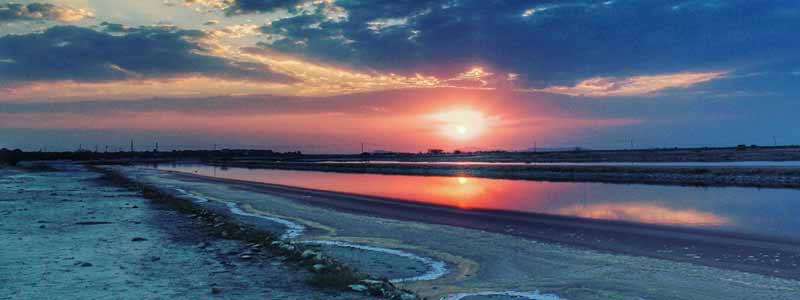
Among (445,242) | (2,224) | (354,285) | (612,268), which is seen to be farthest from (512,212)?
(2,224)

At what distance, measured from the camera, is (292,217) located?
23578 millimetres

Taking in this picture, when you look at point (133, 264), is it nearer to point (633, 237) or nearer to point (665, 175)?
point (633, 237)

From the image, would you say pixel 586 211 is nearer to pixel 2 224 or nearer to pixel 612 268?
pixel 612 268

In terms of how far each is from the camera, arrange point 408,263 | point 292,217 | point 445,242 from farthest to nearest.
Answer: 1. point 292,217
2. point 445,242
3. point 408,263

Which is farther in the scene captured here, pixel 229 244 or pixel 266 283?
pixel 229 244

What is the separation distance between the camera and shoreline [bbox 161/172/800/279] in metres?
13.3

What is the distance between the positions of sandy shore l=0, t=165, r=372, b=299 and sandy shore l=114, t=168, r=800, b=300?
255 centimetres

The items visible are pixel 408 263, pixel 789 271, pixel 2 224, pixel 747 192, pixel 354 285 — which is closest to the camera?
pixel 354 285

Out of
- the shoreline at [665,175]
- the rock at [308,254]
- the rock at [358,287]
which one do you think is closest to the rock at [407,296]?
the rock at [358,287]

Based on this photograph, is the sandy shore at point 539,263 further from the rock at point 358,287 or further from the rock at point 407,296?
the rock at point 358,287

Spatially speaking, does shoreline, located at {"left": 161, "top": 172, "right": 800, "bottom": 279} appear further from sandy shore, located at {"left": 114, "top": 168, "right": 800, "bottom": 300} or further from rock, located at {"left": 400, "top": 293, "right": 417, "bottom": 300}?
rock, located at {"left": 400, "top": 293, "right": 417, "bottom": 300}

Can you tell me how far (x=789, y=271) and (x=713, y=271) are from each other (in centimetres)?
154

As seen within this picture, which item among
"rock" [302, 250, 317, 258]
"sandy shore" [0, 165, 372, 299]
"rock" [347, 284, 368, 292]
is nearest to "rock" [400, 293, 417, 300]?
"rock" [347, 284, 368, 292]

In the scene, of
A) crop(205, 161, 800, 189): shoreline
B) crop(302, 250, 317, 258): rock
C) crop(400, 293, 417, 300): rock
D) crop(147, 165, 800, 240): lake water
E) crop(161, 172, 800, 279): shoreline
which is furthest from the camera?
crop(205, 161, 800, 189): shoreline
